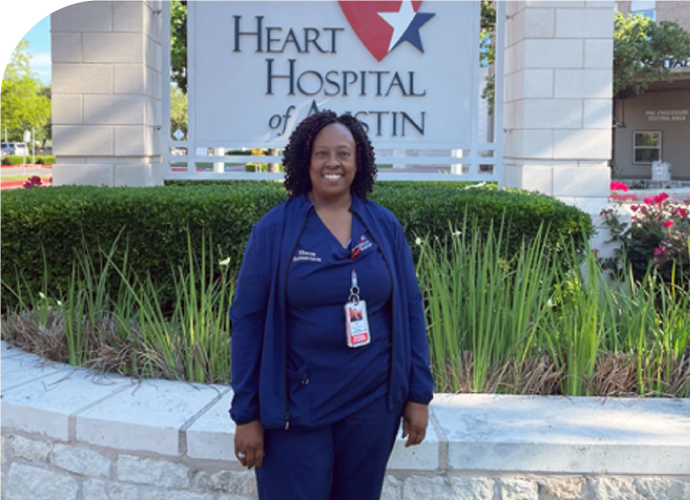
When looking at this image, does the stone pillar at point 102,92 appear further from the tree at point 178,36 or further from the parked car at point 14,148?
the parked car at point 14,148

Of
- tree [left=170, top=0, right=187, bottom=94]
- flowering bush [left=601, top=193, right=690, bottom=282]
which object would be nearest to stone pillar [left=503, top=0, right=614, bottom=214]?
flowering bush [left=601, top=193, right=690, bottom=282]

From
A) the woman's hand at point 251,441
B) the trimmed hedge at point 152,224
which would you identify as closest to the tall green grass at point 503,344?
the trimmed hedge at point 152,224

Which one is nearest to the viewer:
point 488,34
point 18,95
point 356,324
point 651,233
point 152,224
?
point 356,324

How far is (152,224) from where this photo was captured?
203 inches

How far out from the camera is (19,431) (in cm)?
339

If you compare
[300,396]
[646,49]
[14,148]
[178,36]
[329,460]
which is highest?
[14,148]

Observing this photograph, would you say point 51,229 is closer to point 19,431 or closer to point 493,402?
point 19,431

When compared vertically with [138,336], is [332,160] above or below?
above

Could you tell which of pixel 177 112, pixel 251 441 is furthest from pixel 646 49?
pixel 177 112

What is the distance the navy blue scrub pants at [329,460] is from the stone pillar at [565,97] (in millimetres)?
5368

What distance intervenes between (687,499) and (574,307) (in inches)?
43.1

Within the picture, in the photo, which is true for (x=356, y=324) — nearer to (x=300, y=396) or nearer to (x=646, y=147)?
(x=300, y=396)

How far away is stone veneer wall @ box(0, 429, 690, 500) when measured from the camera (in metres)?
3.01

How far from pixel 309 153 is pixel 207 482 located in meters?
1.59
